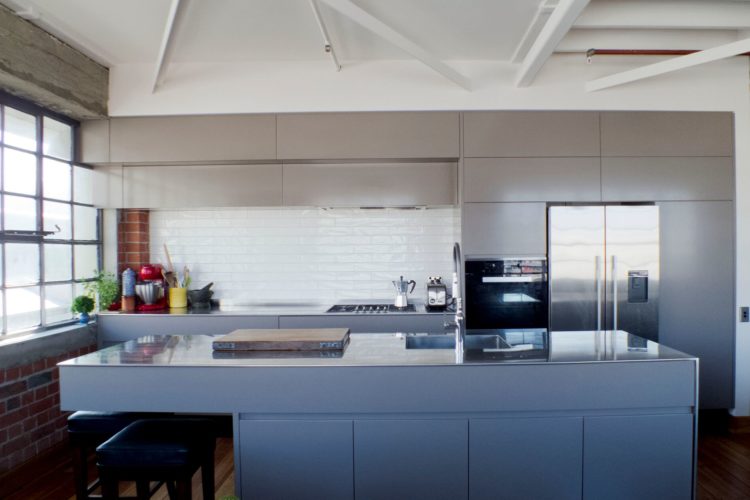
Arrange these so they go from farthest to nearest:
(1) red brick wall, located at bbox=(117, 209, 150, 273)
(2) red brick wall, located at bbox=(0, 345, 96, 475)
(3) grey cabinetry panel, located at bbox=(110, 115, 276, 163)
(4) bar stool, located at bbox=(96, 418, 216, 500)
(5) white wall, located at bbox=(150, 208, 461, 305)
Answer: (5) white wall, located at bbox=(150, 208, 461, 305), (1) red brick wall, located at bbox=(117, 209, 150, 273), (3) grey cabinetry panel, located at bbox=(110, 115, 276, 163), (2) red brick wall, located at bbox=(0, 345, 96, 475), (4) bar stool, located at bbox=(96, 418, 216, 500)

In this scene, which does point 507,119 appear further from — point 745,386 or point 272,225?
point 745,386

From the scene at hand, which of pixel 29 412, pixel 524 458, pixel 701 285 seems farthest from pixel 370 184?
pixel 29 412

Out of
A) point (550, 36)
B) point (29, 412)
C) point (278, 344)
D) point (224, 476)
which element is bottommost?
point (224, 476)

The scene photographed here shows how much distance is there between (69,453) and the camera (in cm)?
316

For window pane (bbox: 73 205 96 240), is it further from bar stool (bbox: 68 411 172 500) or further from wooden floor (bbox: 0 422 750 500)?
bar stool (bbox: 68 411 172 500)

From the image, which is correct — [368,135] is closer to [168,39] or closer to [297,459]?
[168,39]

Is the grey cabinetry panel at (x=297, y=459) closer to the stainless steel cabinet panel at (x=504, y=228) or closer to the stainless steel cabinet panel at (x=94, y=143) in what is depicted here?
the stainless steel cabinet panel at (x=504, y=228)

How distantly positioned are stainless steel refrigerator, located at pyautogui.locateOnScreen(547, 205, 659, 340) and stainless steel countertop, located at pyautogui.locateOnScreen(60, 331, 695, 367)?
111 centimetres

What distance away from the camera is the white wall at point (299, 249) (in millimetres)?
4270

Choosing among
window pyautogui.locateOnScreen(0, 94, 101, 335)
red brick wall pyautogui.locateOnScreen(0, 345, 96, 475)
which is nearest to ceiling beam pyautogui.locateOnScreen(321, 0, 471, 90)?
window pyautogui.locateOnScreen(0, 94, 101, 335)

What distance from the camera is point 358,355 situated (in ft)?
6.84

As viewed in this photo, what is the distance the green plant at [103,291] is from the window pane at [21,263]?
0.48m

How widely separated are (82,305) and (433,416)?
10.2 feet

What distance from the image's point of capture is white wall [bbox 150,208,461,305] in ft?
14.0
